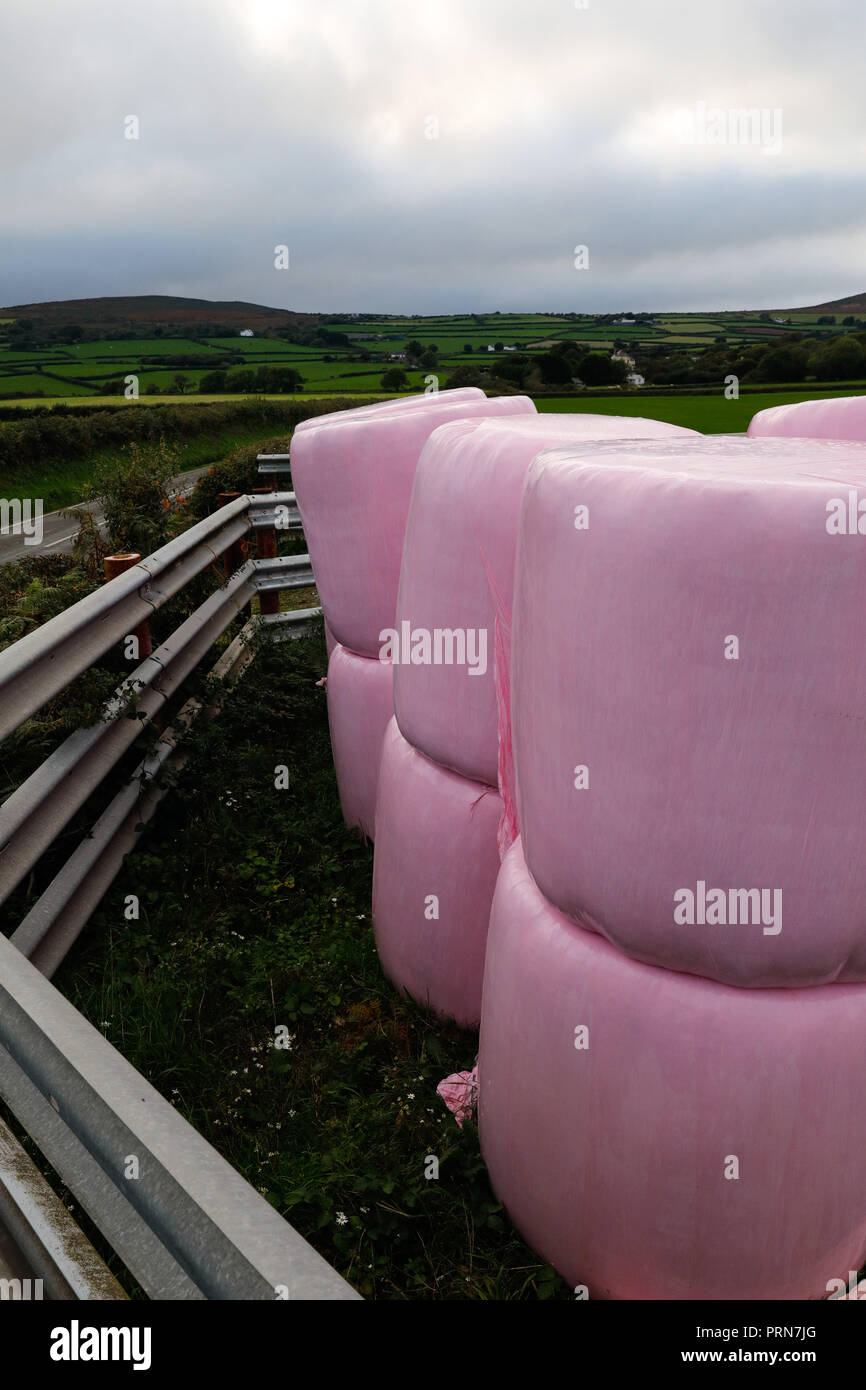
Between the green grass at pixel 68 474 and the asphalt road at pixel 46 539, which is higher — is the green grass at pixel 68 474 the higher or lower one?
the higher one

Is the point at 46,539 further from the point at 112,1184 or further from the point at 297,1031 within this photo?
the point at 112,1184

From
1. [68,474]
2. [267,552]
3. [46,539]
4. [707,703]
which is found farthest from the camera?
[68,474]

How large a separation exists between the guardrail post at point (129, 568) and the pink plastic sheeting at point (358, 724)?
0.93 meters

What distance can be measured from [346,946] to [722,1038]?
220 cm

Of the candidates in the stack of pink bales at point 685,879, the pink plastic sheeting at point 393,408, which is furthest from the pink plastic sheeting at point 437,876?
the pink plastic sheeting at point 393,408

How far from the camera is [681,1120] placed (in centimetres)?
216

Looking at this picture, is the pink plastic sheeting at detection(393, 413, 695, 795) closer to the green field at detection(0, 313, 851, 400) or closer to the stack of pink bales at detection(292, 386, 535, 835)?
the stack of pink bales at detection(292, 386, 535, 835)

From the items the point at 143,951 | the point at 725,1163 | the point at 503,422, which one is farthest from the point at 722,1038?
the point at 143,951

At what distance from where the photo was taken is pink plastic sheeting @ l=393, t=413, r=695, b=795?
118 inches

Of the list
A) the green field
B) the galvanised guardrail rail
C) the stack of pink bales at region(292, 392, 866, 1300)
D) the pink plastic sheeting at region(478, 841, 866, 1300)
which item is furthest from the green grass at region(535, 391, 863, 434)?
the galvanised guardrail rail

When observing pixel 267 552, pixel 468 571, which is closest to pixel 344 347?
pixel 267 552

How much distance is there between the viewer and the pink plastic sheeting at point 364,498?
432 centimetres

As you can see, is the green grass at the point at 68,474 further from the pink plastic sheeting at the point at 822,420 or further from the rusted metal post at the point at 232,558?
the pink plastic sheeting at the point at 822,420

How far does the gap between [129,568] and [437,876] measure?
7.60 feet
